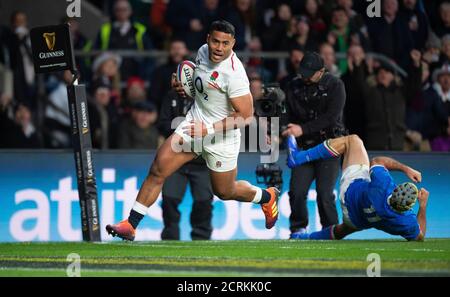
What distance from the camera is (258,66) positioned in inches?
728

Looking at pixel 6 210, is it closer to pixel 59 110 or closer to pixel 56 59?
pixel 59 110

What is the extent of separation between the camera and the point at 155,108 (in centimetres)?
1809

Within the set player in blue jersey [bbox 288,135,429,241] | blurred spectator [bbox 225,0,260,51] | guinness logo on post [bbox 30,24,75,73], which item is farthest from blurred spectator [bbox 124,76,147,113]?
guinness logo on post [bbox 30,24,75,73]

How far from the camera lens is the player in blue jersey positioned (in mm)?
14086

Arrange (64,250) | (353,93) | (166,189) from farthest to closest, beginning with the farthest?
(353,93) < (166,189) < (64,250)

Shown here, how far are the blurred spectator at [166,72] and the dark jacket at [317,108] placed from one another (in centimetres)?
221

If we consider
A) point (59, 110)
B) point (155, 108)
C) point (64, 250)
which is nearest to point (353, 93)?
point (155, 108)

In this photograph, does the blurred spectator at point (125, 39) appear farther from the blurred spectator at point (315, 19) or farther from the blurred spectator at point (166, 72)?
the blurred spectator at point (315, 19)

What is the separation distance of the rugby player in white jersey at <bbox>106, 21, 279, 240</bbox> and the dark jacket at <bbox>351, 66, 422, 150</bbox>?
4.06 metres

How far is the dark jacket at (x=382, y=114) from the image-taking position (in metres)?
17.6

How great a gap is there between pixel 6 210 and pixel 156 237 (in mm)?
1989

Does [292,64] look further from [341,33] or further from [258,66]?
[341,33]

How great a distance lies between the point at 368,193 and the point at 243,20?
5.91 m

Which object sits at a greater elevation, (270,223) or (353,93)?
(353,93)
